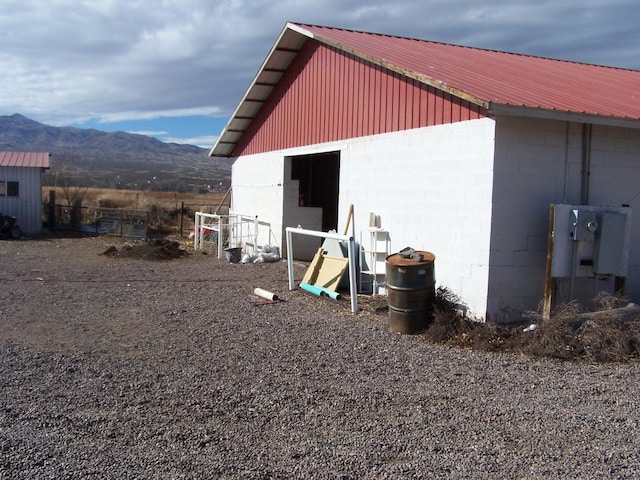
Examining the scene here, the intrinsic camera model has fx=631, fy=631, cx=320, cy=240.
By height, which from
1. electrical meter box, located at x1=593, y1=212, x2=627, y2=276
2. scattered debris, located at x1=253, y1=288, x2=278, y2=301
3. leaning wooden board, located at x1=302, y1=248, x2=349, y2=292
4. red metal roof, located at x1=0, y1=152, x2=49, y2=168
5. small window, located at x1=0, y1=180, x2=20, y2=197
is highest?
red metal roof, located at x1=0, y1=152, x2=49, y2=168

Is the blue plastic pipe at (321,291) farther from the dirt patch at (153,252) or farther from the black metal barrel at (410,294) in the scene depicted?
the dirt patch at (153,252)

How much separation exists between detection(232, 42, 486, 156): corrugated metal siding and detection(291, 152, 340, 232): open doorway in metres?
1.27

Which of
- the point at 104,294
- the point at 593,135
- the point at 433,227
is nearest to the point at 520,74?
the point at 593,135

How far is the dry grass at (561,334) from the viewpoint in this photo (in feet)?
24.9

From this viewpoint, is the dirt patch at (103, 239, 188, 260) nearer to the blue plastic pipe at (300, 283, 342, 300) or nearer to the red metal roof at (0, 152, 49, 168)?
the blue plastic pipe at (300, 283, 342, 300)

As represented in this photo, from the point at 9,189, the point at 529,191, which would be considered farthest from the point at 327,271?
the point at 9,189

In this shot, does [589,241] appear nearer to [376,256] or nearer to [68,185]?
[376,256]

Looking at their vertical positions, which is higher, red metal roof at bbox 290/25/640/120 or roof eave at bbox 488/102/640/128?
red metal roof at bbox 290/25/640/120

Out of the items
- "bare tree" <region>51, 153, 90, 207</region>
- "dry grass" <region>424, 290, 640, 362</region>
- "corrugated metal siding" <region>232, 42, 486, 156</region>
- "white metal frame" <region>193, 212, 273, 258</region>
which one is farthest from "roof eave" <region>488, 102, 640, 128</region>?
"bare tree" <region>51, 153, 90, 207</region>

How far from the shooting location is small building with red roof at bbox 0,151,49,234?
1004 inches

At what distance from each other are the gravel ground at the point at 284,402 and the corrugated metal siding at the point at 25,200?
17.3 m

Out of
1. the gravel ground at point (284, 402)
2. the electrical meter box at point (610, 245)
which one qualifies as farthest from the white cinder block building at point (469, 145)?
the gravel ground at point (284, 402)

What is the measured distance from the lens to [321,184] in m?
18.7

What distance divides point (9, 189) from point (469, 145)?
2191cm
